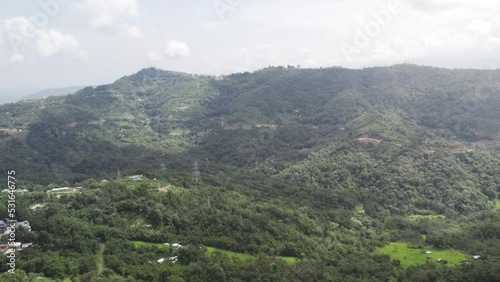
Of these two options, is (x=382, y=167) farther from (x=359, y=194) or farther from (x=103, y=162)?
(x=103, y=162)

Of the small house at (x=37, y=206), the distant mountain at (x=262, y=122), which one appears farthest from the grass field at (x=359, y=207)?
the small house at (x=37, y=206)

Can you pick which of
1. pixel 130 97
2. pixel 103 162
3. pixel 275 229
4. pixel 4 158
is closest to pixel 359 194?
pixel 275 229

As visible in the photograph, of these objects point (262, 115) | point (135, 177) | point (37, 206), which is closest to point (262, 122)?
point (262, 115)

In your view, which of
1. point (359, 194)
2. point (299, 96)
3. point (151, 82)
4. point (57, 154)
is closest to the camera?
point (359, 194)

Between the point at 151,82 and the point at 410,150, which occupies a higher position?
the point at 151,82

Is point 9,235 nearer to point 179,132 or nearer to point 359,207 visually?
point 359,207

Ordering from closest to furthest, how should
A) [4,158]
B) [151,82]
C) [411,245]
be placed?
1. [411,245]
2. [4,158]
3. [151,82]

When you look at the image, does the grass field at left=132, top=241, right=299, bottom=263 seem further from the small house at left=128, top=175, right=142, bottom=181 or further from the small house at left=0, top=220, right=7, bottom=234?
the small house at left=128, top=175, right=142, bottom=181
